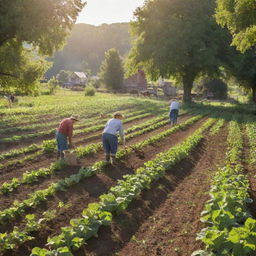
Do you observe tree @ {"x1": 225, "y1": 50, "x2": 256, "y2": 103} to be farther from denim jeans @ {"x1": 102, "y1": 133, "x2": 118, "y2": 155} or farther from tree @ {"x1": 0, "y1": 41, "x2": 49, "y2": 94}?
denim jeans @ {"x1": 102, "y1": 133, "x2": 118, "y2": 155}

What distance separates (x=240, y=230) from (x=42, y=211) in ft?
14.1

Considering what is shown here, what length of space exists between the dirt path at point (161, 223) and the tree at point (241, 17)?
819cm

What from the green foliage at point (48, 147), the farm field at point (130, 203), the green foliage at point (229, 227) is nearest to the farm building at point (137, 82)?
the farm field at point (130, 203)

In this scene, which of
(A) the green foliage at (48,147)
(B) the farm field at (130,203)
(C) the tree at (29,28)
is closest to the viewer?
(B) the farm field at (130,203)

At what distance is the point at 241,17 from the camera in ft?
48.9

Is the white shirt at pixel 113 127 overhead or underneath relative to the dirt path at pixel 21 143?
overhead

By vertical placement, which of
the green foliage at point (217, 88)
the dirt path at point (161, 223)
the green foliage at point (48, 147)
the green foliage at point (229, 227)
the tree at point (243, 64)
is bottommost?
the dirt path at point (161, 223)

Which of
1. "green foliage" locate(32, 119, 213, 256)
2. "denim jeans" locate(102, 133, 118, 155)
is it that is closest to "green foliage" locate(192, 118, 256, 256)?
"green foliage" locate(32, 119, 213, 256)

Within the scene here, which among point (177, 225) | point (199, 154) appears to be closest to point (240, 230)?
point (177, 225)

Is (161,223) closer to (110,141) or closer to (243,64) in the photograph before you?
(110,141)

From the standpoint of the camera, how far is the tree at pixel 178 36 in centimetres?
3459

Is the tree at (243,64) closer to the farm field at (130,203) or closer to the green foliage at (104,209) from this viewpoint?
the farm field at (130,203)

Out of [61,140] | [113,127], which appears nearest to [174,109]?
[113,127]

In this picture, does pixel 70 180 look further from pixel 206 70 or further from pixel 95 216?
pixel 206 70
